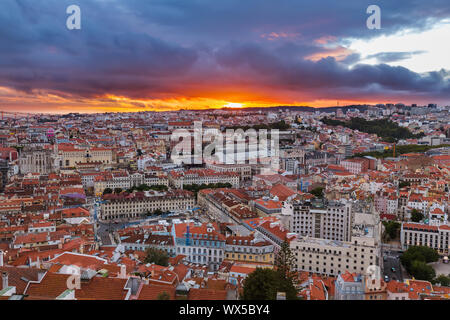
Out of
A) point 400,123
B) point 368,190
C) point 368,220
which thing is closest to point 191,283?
point 368,220

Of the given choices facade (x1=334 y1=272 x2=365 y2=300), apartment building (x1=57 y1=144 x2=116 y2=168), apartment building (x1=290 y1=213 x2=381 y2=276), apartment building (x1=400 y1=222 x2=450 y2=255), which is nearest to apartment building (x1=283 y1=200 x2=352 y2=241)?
apartment building (x1=290 y1=213 x2=381 y2=276)

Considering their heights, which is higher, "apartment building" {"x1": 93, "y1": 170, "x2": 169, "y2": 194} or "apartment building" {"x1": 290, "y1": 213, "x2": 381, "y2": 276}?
"apartment building" {"x1": 93, "y1": 170, "x2": 169, "y2": 194}

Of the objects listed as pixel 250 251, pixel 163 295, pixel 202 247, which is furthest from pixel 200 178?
pixel 163 295

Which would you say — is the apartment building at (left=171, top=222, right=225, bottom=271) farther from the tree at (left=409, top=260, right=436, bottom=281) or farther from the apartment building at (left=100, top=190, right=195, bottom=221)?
the apartment building at (left=100, top=190, right=195, bottom=221)

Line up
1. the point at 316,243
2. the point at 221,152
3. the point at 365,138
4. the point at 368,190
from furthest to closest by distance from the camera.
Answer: the point at 365,138
the point at 221,152
the point at 368,190
the point at 316,243

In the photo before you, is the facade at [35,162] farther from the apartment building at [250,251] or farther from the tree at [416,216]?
the tree at [416,216]

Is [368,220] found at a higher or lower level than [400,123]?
lower
